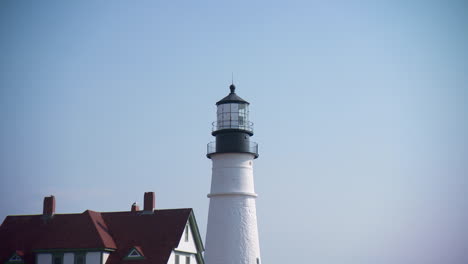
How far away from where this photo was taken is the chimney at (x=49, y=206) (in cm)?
3231

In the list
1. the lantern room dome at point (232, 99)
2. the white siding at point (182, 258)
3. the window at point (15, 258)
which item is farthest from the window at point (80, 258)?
the lantern room dome at point (232, 99)

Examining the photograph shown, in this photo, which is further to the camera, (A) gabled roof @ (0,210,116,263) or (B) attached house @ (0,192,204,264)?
(A) gabled roof @ (0,210,116,263)

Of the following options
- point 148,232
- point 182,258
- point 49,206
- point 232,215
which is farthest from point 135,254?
point 49,206

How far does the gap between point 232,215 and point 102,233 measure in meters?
7.36

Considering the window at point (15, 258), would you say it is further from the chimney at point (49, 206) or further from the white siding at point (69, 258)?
the chimney at point (49, 206)

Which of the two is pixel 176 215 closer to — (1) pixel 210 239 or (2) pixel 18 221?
(1) pixel 210 239

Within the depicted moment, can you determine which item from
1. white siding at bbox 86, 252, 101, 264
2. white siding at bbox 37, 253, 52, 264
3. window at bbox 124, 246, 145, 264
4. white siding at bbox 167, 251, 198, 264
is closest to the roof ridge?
white siding at bbox 86, 252, 101, 264

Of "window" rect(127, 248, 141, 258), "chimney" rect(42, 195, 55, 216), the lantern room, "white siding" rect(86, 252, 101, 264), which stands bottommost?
"white siding" rect(86, 252, 101, 264)

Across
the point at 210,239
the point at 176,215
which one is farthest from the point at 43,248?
the point at 210,239

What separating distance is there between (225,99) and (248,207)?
5.22 m

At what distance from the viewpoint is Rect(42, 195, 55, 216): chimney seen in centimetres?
3231

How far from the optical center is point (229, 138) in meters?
27.9

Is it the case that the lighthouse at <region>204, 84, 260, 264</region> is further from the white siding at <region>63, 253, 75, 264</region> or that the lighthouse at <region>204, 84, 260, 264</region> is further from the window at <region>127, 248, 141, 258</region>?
the white siding at <region>63, 253, 75, 264</region>

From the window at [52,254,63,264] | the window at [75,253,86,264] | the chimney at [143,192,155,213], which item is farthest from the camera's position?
the chimney at [143,192,155,213]
